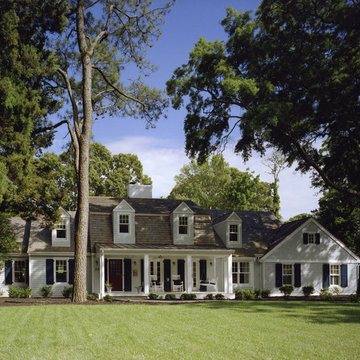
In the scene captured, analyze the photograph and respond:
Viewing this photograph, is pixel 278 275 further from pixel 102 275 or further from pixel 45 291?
pixel 45 291

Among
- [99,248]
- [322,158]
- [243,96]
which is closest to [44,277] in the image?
[99,248]

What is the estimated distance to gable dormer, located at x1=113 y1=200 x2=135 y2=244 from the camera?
28531 millimetres

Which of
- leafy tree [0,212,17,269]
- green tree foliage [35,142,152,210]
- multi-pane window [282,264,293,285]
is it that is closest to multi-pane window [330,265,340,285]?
multi-pane window [282,264,293,285]

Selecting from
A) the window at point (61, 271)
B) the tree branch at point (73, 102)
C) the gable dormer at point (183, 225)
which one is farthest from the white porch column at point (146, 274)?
the tree branch at point (73, 102)

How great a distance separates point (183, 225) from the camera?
2955 cm

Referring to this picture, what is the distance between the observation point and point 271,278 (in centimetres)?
2912

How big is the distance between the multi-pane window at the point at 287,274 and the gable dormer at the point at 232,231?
3.04m

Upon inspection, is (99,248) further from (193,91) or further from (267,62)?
(267,62)

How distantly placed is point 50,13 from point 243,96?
377 inches

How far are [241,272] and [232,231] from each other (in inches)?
103

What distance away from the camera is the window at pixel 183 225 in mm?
29562

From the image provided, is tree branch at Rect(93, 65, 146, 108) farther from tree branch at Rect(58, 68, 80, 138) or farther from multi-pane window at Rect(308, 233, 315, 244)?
multi-pane window at Rect(308, 233, 315, 244)

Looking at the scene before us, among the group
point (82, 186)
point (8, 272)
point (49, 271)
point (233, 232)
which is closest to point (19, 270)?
point (8, 272)

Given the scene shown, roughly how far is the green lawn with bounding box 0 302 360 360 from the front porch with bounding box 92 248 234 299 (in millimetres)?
9604
